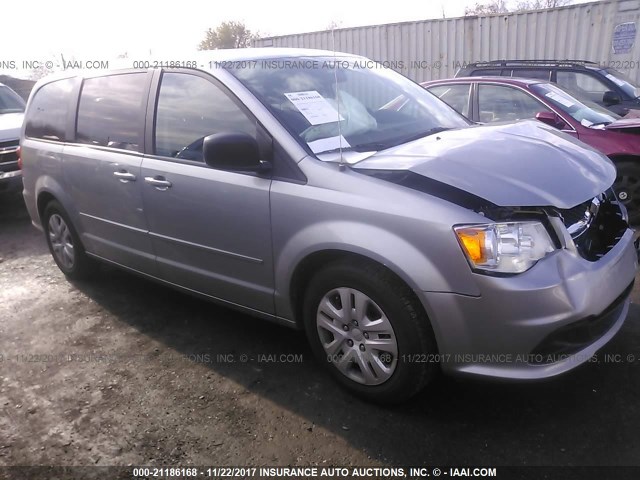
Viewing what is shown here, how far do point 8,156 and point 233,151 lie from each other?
237 inches

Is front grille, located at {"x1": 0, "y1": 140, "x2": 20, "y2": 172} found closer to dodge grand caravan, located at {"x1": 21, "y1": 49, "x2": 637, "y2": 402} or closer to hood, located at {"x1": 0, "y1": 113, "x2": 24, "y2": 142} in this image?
hood, located at {"x1": 0, "y1": 113, "x2": 24, "y2": 142}

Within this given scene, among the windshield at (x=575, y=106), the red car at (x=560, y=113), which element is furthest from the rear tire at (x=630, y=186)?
the windshield at (x=575, y=106)

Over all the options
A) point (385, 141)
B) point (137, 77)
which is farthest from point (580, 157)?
point (137, 77)

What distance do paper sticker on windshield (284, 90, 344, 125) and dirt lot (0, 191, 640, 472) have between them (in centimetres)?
141

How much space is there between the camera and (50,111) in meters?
4.23

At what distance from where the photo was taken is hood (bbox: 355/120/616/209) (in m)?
2.25

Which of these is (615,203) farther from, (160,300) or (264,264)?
(160,300)

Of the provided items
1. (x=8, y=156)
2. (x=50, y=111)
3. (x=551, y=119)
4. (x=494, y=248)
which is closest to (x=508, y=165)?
(x=494, y=248)

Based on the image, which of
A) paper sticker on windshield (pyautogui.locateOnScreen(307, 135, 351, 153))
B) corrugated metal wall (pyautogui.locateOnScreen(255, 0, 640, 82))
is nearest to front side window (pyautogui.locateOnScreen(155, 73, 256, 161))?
paper sticker on windshield (pyautogui.locateOnScreen(307, 135, 351, 153))

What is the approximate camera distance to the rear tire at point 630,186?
5.00 metres

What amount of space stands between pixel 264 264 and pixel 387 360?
2.72 ft

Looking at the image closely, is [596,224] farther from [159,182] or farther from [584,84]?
[584,84]

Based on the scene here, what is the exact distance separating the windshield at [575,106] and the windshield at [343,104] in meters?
2.32

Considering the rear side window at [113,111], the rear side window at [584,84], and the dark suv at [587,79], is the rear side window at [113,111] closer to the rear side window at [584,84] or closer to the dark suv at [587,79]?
the dark suv at [587,79]
